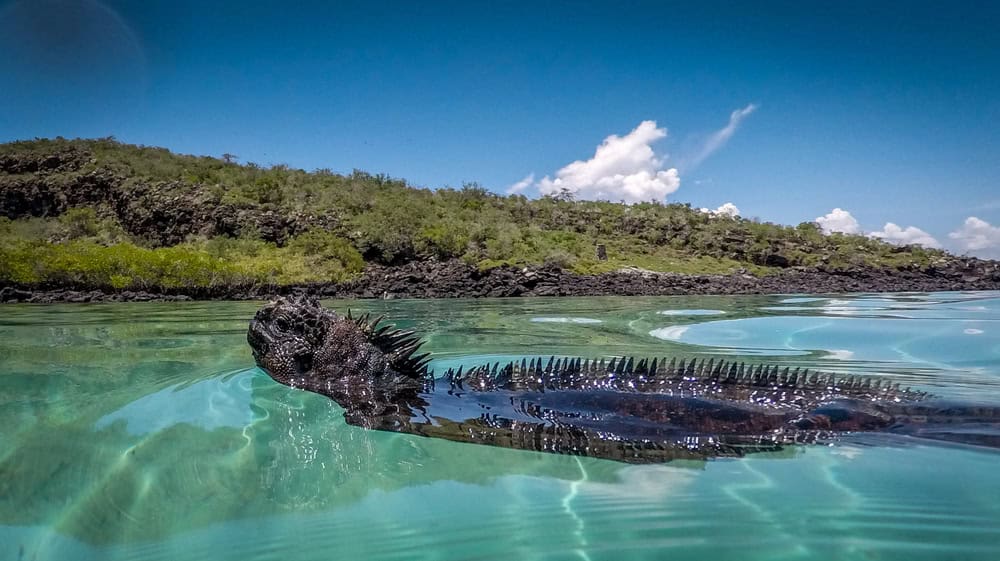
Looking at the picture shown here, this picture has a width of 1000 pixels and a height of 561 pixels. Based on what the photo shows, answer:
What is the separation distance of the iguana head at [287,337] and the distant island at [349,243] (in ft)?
49.1

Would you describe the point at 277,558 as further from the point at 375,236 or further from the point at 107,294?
the point at 375,236

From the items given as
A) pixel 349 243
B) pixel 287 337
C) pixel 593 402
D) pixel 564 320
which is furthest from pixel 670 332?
pixel 349 243

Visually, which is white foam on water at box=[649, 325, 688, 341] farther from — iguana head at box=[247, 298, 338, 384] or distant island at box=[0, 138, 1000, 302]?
distant island at box=[0, 138, 1000, 302]

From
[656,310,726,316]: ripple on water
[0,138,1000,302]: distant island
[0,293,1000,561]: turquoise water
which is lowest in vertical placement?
[0,293,1000,561]: turquoise water

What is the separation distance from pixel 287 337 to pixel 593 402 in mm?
2594

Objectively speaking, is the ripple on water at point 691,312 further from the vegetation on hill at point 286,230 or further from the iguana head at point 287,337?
the vegetation on hill at point 286,230

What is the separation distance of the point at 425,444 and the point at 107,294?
764 inches

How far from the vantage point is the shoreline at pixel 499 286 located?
18.9 m

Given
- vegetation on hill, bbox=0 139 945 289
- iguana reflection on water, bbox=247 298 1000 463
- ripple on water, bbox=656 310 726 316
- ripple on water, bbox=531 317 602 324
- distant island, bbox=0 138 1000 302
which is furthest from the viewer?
vegetation on hill, bbox=0 139 945 289

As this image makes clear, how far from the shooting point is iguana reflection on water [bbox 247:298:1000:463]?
136 inches

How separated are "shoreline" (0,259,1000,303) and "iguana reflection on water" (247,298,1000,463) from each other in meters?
14.3

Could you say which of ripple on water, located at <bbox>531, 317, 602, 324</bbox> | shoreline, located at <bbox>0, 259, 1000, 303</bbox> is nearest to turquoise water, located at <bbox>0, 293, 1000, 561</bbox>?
ripple on water, located at <bbox>531, 317, 602, 324</bbox>

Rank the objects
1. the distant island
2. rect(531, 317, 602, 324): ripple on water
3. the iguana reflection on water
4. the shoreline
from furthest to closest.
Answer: the distant island < the shoreline < rect(531, 317, 602, 324): ripple on water < the iguana reflection on water

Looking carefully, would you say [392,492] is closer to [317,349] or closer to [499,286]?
[317,349]
